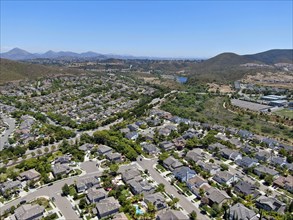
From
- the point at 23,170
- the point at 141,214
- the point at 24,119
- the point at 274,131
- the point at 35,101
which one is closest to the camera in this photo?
the point at 141,214

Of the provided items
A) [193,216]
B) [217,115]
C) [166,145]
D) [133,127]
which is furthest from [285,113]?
[193,216]

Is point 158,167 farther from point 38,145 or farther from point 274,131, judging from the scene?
point 274,131

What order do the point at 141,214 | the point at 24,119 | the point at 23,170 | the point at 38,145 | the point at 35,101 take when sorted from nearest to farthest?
the point at 141,214 → the point at 23,170 → the point at 38,145 → the point at 24,119 → the point at 35,101

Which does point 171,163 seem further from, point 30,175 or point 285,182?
point 30,175

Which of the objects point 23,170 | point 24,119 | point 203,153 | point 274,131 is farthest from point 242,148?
point 24,119

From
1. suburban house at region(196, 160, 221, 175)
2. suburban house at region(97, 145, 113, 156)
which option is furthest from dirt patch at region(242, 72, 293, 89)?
suburban house at region(97, 145, 113, 156)

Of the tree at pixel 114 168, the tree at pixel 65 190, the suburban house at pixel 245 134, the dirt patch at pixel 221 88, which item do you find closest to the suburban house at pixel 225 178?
the tree at pixel 114 168

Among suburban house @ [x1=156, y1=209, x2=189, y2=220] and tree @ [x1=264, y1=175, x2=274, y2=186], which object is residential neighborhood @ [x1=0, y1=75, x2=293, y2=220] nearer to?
tree @ [x1=264, y1=175, x2=274, y2=186]
